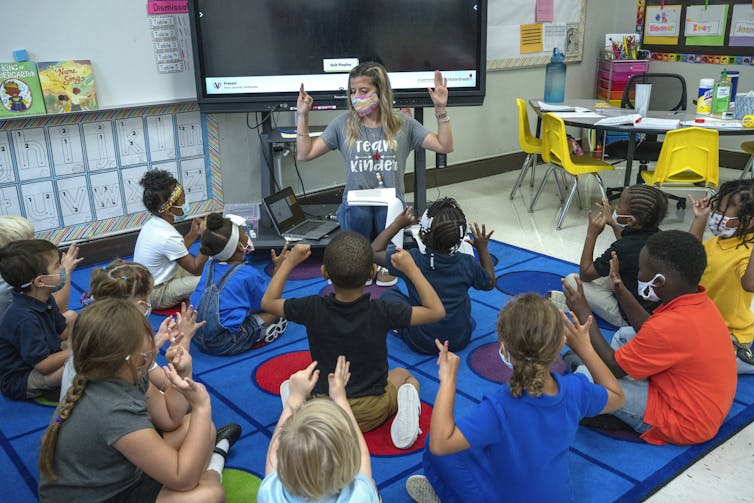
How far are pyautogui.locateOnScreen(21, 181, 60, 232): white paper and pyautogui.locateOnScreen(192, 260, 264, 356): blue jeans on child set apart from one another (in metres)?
1.59

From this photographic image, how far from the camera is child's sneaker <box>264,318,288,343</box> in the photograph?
302 centimetres

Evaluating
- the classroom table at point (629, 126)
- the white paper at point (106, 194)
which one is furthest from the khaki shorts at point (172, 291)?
the classroom table at point (629, 126)

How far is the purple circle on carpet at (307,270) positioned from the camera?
3.81m

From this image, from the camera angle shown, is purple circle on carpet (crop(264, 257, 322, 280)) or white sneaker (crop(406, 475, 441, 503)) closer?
white sneaker (crop(406, 475, 441, 503))

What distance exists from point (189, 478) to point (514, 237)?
318 cm

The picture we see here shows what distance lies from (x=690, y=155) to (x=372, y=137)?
209cm

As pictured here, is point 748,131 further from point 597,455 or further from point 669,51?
point 597,455

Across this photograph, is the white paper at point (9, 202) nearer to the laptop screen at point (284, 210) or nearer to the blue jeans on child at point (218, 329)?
the laptop screen at point (284, 210)

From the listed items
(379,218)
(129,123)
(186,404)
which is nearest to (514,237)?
(379,218)

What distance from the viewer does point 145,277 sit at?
238 cm

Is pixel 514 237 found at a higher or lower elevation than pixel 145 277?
lower

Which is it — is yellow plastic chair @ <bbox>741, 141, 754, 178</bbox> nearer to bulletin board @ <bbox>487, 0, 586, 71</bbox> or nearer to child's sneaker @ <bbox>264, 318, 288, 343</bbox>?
bulletin board @ <bbox>487, 0, 586, 71</bbox>

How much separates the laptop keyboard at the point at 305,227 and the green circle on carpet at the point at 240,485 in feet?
6.94

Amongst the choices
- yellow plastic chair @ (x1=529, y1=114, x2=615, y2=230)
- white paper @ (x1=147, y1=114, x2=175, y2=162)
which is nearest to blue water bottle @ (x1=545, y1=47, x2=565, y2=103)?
yellow plastic chair @ (x1=529, y1=114, x2=615, y2=230)
